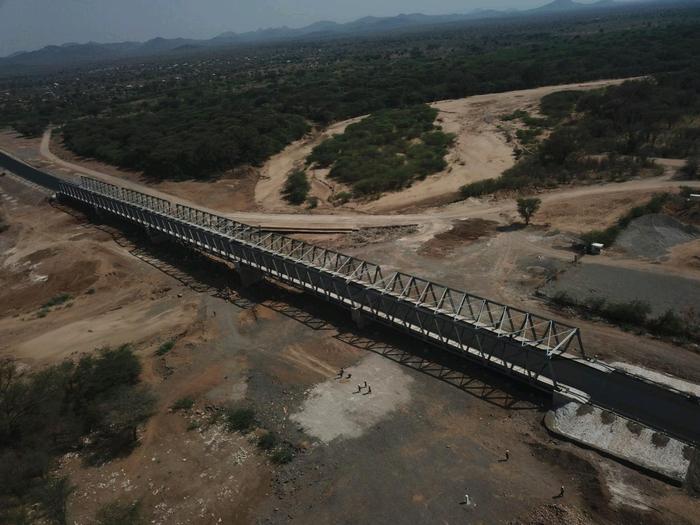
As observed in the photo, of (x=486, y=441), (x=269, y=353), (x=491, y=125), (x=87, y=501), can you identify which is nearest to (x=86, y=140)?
(x=491, y=125)

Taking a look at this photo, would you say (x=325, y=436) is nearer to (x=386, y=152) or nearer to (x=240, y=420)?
(x=240, y=420)

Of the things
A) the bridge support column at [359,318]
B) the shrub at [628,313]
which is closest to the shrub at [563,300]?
the shrub at [628,313]

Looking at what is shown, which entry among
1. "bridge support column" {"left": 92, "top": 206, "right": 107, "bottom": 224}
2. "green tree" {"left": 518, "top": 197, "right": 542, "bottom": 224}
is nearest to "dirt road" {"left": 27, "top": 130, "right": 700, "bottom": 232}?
"green tree" {"left": 518, "top": 197, "right": 542, "bottom": 224}

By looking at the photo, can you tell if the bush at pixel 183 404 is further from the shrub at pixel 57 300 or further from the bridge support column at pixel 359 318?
the shrub at pixel 57 300

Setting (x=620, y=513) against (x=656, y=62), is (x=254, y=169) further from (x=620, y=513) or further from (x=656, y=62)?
(x=656, y=62)

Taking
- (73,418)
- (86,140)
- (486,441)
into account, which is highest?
(86,140)

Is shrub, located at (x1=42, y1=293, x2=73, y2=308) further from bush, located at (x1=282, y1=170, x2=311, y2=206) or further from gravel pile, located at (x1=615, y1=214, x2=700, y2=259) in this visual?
gravel pile, located at (x1=615, y1=214, x2=700, y2=259)

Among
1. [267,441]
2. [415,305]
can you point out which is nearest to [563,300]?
[415,305]
